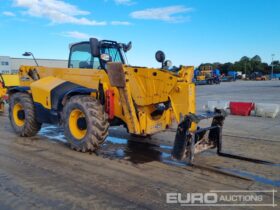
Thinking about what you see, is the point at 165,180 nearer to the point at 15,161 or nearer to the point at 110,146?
the point at 110,146

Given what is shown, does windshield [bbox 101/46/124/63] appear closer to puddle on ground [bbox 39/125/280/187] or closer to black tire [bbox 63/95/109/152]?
Answer: black tire [bbox 63/95/109/152]

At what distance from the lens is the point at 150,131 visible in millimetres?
6133

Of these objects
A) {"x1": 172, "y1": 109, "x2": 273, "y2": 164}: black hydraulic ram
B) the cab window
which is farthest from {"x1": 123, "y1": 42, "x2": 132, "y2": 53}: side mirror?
{"x1": 172, "y1": 109, "x2": 273, "y2": 164}: black hydraulic ram

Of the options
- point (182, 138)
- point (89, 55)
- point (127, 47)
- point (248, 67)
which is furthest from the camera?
point (248, 67)

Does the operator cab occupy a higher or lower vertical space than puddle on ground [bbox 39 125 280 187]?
higher

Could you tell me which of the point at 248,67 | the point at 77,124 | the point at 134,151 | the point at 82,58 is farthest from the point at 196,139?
the point at 248,67

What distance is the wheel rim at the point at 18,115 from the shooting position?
810 cm

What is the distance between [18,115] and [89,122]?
3.16 meters

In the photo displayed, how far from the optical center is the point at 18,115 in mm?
8180

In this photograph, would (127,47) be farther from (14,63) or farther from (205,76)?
(14,63)

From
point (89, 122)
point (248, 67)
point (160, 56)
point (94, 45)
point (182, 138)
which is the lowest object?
point (182, 138)

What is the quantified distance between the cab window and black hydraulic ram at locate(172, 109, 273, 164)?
275 centimetres

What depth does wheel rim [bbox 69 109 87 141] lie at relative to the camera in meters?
6.34

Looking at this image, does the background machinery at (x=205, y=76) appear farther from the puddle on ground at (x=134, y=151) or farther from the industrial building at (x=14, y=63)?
the puddle on ground at (x=134, y=151)
